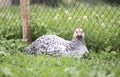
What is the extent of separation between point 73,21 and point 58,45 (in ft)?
3.70

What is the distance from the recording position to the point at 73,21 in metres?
7.08

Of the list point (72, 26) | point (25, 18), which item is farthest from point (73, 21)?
point (25, 18)

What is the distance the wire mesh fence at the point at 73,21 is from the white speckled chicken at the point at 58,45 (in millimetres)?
407

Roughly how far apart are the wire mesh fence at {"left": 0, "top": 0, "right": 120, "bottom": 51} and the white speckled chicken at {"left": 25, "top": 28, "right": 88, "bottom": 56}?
407mm

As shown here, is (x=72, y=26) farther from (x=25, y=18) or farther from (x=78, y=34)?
(x=25, y=18)

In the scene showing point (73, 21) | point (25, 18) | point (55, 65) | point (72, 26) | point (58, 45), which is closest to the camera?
point (55, 65)

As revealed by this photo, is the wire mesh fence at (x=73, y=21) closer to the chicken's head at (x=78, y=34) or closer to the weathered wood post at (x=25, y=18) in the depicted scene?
the weathered wood post at (x=25, y=18)

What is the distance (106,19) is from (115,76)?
351 centimetres

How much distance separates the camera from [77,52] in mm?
5965

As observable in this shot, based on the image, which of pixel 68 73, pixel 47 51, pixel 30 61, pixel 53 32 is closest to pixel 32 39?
pixel 53 32

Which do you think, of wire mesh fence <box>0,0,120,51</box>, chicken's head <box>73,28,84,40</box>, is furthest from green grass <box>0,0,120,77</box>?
chicken's head <box>73,28,84,40</box>

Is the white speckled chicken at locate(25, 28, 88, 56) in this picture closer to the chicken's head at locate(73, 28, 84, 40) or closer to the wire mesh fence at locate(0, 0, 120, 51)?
the chicken's head at locate(73, 28, 84, 40)

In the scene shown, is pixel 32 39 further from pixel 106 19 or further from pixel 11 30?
pixel 106 19

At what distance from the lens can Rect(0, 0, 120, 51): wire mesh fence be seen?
6.49 meters
